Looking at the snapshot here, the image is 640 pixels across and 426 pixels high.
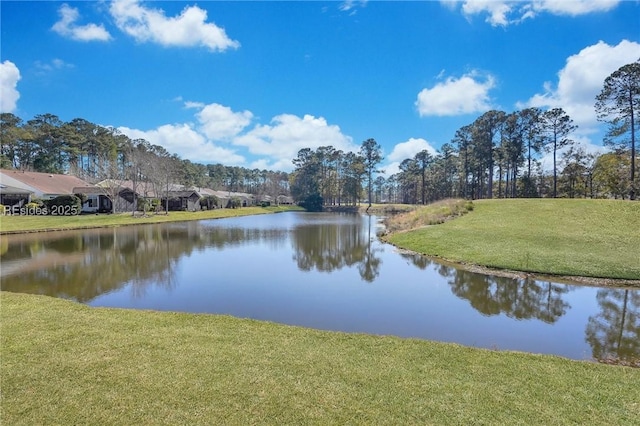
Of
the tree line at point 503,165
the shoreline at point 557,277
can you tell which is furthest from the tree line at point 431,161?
the shoreline at point 557,277

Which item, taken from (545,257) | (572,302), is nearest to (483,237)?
(545,257)

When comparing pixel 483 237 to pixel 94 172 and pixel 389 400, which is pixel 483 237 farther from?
pixel 94 172

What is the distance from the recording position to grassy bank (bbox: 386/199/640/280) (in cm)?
1387

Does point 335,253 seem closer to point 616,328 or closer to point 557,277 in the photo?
point 557,277

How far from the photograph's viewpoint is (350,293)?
11.0m

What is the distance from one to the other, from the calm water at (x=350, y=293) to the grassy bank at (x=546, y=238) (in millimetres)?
1797

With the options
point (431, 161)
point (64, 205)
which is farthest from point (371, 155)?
point (64, 205)

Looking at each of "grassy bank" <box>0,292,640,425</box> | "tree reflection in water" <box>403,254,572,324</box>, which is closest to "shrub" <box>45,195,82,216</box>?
"grassy bank" <box>0,292,640,425</box>

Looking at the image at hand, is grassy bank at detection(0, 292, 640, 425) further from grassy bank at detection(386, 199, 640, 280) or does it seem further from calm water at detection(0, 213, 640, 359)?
grassy bank at detection(386, 199, 640, 280)

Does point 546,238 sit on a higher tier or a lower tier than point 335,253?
higher

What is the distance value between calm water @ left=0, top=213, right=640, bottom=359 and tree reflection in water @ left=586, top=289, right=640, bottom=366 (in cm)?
3

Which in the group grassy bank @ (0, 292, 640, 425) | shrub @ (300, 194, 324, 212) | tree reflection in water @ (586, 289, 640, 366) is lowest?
tree reflection in water @ (586, 289, 640, 366)

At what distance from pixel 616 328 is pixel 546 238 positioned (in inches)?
413

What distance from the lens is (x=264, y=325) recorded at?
7.09m
